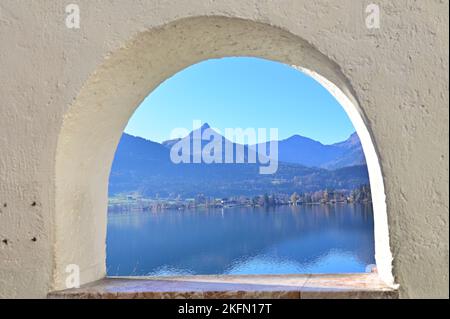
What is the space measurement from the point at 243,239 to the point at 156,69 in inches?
1158

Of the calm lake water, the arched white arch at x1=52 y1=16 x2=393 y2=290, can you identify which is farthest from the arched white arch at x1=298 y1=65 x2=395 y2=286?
the calm lake water

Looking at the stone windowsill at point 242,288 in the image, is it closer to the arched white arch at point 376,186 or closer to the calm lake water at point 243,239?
the arched white arch at point 376,186

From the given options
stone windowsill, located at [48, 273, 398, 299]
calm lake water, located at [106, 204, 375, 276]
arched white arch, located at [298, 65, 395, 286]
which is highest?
arched white arch, located at [298, 65, 395, 286]

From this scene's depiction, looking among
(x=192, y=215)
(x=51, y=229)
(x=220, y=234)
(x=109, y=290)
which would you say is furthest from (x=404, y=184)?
(x=192, y=215)

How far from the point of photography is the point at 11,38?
8.46 ft

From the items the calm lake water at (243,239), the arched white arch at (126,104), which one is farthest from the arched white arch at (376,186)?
the calm lake water at (243,239)

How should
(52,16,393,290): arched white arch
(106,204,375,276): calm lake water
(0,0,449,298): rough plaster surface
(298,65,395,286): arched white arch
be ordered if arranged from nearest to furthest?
(0,0,449,298): rough plaster surface
(298,65,395,286): arched white arch
(52,16,393,290): arched white arch
(106,204,375,276): calm lake water

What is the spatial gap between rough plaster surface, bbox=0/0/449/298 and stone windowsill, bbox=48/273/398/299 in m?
0.15

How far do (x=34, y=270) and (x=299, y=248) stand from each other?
2358cm

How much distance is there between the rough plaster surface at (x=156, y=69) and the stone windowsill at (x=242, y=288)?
145 millimetres

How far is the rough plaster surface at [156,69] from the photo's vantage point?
2.23 metres

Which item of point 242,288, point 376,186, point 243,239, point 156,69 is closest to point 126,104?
point 156,69

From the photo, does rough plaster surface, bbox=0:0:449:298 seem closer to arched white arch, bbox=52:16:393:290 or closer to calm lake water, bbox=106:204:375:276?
arched white arch, bbox=52:16:393:290

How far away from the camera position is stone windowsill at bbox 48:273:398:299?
2.32 metres
